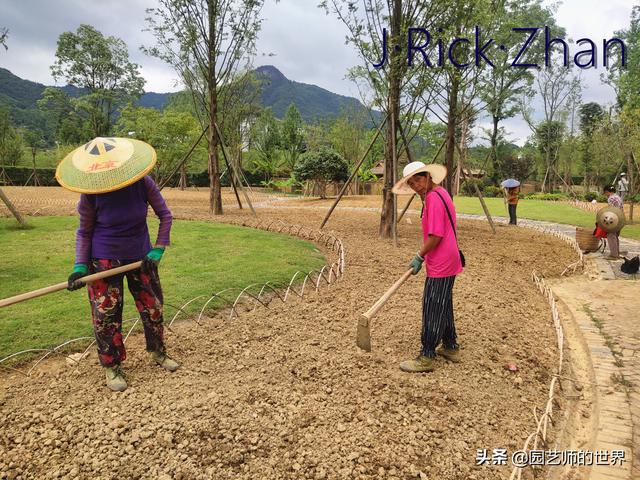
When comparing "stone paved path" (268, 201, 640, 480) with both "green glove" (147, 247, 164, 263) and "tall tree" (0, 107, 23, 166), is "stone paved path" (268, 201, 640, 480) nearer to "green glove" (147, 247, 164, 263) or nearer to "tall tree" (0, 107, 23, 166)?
"green glove" (147, 247, 164, 263)

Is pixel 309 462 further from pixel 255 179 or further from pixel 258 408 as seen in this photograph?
A: pixel 255 179

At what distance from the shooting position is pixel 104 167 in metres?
3.01

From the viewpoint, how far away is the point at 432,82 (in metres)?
10.2

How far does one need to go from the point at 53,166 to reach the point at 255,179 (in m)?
17.8

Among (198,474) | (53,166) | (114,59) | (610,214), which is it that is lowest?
(198,474)

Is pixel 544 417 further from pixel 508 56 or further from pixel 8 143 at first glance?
pixel 8 143

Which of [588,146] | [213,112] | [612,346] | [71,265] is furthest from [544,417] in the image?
[588,146]

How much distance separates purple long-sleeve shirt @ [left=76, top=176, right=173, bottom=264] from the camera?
3066 mm

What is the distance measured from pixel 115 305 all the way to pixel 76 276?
36cm

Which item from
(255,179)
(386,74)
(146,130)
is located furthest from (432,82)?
(255,179)

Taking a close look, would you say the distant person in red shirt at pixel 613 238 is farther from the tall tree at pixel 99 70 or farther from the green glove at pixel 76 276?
the tall tree at pixel 99 70

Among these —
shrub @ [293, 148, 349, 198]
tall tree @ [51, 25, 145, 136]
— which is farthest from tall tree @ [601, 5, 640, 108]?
tall tree @ [51, 25, 145, 136]

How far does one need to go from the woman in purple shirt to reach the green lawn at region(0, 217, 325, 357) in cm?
81

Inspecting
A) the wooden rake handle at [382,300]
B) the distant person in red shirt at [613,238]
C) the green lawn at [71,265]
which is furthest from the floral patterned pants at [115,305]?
the distant person in red shirt at [613,238]
